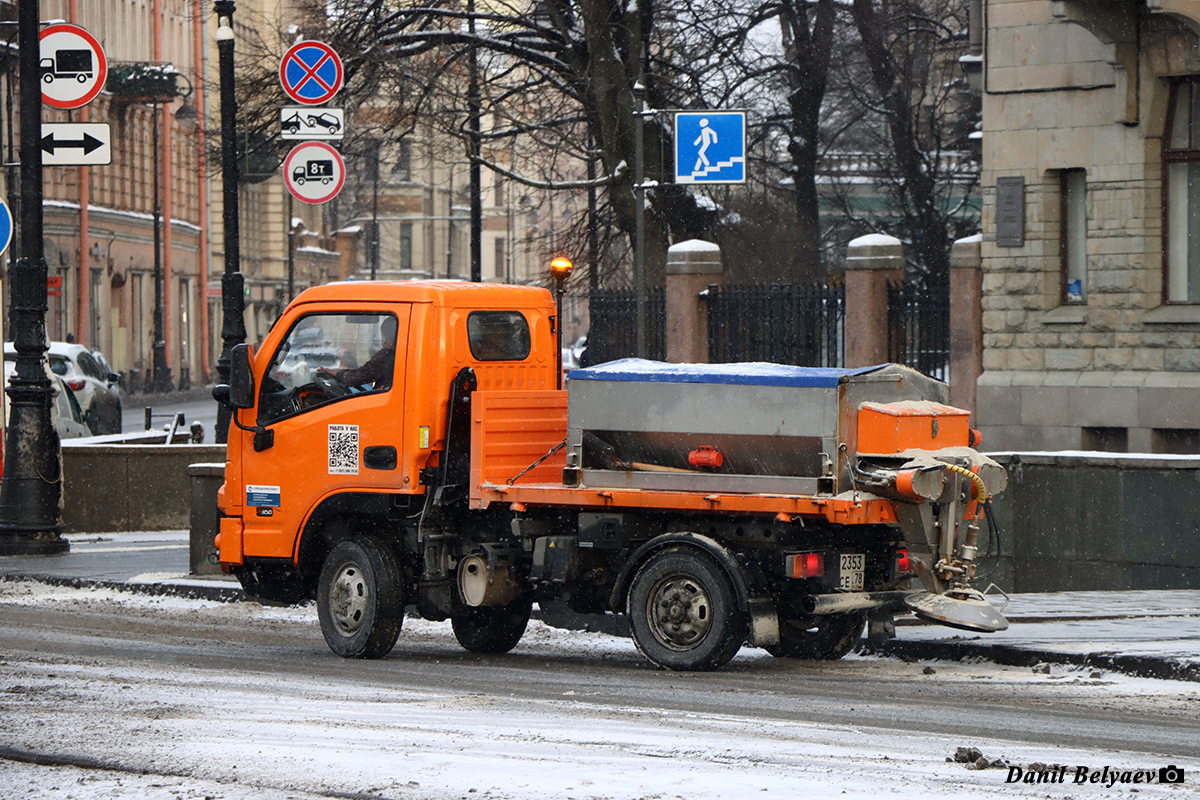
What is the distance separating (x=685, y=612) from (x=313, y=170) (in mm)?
8757

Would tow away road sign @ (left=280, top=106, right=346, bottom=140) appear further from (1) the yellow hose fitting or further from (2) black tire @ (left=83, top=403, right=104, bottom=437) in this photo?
(2) black tire @ (left=83, top=403, right=104, bottom=437)

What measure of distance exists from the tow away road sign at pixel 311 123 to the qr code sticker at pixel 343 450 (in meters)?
7.42

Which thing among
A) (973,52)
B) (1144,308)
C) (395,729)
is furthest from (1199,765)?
(973,52)

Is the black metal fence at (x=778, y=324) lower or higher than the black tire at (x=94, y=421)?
higher

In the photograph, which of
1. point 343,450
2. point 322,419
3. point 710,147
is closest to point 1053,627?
point 343,450

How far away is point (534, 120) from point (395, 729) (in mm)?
20725

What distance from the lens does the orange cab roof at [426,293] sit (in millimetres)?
10977

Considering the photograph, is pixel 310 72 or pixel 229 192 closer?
pixel 310 72

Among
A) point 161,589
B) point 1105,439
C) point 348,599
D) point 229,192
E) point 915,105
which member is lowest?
point 161,589

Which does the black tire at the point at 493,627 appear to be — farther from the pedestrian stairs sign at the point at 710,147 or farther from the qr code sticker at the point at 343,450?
the pedestrian stairs sign at the point at 710,147

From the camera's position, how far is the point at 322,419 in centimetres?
1114

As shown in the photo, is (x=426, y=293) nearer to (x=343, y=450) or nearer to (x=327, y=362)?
(x=327, y=362)

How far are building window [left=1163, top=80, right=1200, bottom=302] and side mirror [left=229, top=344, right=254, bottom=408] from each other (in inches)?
425

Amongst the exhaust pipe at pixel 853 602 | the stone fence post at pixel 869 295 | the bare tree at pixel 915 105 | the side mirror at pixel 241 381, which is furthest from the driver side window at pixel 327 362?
the bare tree at pixel 915 105
